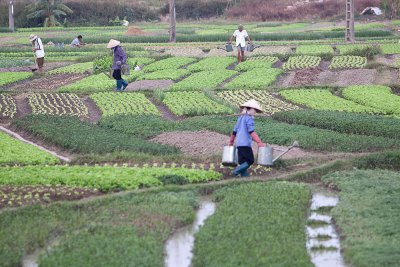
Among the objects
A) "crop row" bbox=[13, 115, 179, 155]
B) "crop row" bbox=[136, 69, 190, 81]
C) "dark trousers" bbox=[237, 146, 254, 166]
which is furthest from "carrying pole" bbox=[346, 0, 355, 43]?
"dark trousers" bbox=[237, 146, 254, 166]

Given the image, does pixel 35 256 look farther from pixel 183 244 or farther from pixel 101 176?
pixel 101 176

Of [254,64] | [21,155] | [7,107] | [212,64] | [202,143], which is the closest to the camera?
[21,155]

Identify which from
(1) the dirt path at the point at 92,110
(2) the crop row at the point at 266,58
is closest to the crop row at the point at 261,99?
(1) the dirt path at the point at 92,110

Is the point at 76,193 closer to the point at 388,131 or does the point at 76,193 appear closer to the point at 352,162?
the point at 352,162

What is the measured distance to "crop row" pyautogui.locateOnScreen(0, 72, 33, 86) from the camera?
34.2 m

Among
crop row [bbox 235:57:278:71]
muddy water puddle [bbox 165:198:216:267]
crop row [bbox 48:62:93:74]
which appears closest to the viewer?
muddy water puddle [bbox 165:198:216:267]

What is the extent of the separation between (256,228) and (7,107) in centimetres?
1618

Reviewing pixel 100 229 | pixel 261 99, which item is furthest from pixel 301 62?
pixel 100 229

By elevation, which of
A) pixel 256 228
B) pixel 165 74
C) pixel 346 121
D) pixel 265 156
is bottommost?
pixel 165 74

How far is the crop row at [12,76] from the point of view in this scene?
1345 inches

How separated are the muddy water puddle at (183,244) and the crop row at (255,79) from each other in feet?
54.6

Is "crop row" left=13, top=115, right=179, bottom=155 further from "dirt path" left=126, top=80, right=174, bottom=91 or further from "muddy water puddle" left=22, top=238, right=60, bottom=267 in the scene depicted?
"dirt path" left=126, top=80, right=174, bottom=91

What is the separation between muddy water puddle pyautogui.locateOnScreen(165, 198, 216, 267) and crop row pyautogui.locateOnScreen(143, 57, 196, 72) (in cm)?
2355

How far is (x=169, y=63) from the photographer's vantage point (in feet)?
128
